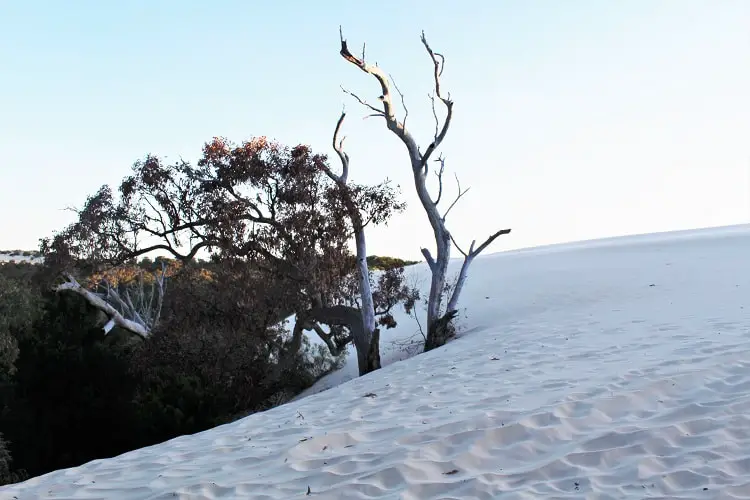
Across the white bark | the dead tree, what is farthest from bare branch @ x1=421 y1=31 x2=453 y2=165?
the white bark

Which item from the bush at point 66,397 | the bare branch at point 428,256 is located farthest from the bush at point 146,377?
the bare branch at point 428,256

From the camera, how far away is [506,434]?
585 cm

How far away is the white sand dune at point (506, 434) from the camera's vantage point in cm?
480

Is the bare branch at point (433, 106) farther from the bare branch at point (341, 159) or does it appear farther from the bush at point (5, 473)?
the bush at point (5, 473)

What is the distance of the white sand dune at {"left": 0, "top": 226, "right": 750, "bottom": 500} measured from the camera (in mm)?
4805

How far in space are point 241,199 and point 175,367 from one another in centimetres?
384

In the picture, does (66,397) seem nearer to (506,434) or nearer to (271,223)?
(271,223)

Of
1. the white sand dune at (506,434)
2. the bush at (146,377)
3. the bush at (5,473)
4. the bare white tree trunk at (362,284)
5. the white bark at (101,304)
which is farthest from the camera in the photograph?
the white bark at (101,304)

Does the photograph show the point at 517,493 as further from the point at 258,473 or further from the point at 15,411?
the point at 15,411

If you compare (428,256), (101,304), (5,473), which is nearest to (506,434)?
(5,473)

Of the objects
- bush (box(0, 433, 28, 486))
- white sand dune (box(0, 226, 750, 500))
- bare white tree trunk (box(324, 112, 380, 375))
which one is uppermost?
bare white tree trunk (box(324, 112, 380, 375))

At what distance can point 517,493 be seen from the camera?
455 cm

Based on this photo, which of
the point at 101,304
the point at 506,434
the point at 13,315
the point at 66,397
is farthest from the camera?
the point at 101,304

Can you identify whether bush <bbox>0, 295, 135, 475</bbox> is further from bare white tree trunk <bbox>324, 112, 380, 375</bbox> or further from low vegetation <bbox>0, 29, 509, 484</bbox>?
bare white tree trunk <bbox>324, 112, 380, 375</bbox>
